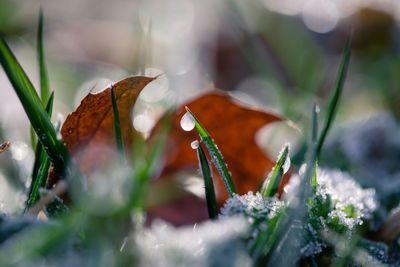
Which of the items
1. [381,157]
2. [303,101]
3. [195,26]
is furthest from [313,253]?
[195,26]

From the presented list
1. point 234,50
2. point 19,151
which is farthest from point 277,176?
point 234,50

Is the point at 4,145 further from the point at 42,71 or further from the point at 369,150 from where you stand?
the point at 369,150

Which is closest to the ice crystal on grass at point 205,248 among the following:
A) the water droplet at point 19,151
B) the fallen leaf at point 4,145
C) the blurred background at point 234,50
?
the fallen leaf at point 4,145

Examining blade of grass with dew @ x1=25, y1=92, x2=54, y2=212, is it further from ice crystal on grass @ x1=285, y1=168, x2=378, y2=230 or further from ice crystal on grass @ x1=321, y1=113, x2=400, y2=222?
ice crystal on grass @ x1=321, y1=113, x2=400, y2=222

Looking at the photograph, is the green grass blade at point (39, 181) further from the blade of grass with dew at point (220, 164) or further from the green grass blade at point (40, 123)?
the blade of grass with dew at point (220, 164)

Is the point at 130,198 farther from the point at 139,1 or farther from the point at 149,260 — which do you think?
the point at 139,1

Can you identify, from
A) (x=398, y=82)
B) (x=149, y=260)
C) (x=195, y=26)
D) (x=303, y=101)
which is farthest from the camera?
(x=195, y=26)

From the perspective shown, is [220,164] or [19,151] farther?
[19,151]
